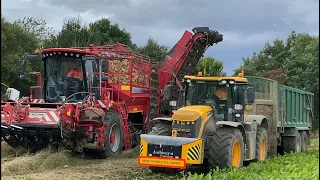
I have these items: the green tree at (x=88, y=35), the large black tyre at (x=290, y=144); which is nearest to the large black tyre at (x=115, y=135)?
the large black tyre at (x=290, y=144)

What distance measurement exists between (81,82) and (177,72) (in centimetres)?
338

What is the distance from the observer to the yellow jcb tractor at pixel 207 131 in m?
7.74

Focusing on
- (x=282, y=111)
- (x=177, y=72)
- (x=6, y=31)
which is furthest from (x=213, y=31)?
(x=6, y=31)

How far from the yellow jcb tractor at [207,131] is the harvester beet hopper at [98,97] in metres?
0.81

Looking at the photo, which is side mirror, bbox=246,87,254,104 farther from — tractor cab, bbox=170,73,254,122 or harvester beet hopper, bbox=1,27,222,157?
harvester beet hopper, bbox=1,27,222,157

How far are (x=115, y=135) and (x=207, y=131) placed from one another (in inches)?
128

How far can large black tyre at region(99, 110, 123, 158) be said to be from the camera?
34.0ft

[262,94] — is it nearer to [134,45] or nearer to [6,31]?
[6,31]

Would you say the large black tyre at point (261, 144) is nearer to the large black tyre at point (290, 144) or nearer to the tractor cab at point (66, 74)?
the large black tyre at point (290, 144)

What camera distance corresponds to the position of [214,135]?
27.2ft

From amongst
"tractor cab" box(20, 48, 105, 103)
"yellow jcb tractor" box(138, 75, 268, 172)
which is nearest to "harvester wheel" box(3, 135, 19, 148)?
"tractor cab" box(20, 48, 105, 103)

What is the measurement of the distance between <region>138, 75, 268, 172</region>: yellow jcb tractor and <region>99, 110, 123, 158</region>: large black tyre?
168 cm

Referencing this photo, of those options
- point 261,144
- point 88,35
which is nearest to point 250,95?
point 261,144

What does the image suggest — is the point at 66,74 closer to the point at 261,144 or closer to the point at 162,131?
the point at 162,131
